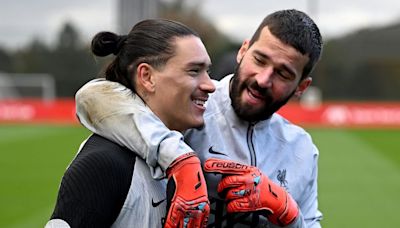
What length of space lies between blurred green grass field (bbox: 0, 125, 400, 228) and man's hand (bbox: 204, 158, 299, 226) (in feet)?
20.5

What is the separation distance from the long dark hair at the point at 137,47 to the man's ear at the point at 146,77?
2 cm

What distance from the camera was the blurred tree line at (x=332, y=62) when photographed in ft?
101

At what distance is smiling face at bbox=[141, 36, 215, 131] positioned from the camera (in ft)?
9.95

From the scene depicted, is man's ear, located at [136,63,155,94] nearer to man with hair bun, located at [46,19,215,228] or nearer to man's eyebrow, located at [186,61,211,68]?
man with hair bun, located at [46,19,215,228]

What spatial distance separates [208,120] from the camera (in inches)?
143

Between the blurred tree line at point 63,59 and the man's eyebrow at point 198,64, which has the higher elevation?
the man's eyebrow at point 198,64

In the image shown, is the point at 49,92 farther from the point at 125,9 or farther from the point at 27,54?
the point at 125,9

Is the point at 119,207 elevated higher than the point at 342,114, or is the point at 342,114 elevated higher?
the point at 119,207

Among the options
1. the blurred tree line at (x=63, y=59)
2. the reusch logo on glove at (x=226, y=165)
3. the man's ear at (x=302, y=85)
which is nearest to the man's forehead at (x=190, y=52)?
the reusch logo on glove at (x=226, y=165)

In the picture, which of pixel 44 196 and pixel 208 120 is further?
pixel 44 196

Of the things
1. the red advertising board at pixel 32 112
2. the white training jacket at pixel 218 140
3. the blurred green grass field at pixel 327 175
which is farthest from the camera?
the red advertising board at pixel 32 112

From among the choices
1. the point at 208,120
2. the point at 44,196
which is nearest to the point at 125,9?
the point at 44,196

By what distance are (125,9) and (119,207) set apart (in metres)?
10.3

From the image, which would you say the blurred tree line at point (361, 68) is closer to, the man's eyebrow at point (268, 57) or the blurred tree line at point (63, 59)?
the blurred tree line at point (63, 59)
